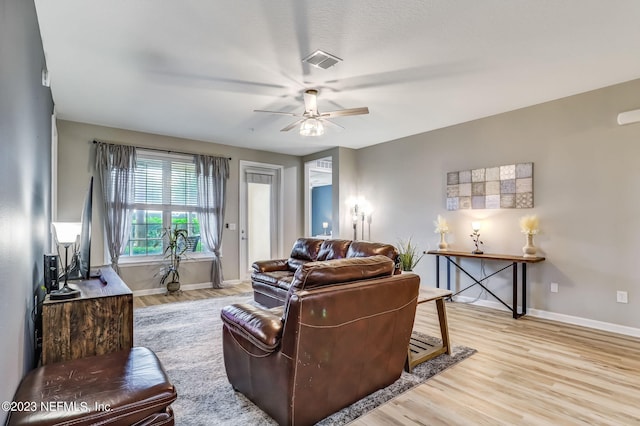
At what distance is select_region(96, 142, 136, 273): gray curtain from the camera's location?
196 inches

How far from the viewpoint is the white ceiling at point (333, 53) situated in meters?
2.30

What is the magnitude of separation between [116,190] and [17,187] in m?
3.78

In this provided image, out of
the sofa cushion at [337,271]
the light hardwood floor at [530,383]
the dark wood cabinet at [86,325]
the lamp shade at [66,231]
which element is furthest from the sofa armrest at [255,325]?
the lamp shade at [66,231]

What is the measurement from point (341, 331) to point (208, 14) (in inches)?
91.4

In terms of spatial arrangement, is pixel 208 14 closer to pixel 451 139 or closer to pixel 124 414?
pixel 124 414

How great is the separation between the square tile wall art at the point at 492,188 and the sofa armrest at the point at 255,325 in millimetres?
3691

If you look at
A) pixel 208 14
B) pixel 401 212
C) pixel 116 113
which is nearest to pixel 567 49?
pixel 208 14

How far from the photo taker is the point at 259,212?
6.86 m

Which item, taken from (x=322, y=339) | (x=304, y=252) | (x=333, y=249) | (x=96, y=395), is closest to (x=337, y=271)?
(x=322, y=339)

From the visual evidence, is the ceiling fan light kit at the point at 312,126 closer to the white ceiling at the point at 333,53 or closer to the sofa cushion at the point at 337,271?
the white ceiling at the point at 333,53

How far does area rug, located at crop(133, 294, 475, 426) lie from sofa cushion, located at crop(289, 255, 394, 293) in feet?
2.83

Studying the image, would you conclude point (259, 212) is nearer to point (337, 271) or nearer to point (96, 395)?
point (337, 271)

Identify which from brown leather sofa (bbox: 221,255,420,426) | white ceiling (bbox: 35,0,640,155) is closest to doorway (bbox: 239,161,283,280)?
white ceiling (bbox: 35,0,640,155)

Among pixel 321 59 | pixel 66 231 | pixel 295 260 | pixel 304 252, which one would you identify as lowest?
pixel 295 260
